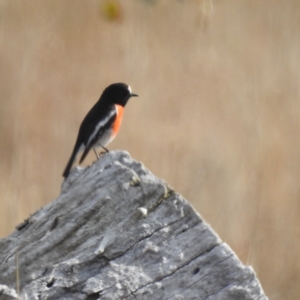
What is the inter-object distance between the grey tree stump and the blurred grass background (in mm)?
2363

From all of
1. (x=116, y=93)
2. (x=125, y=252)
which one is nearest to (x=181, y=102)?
(x=116, y=93)

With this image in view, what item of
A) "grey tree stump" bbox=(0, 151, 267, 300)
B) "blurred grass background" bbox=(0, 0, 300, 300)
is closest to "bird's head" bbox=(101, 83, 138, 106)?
"blurred grass background" bbox=(0, 0, 300, 300)

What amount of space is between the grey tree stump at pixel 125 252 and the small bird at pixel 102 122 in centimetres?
187

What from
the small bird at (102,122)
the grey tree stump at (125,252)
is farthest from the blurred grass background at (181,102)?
the grey tree stump at (125,252)

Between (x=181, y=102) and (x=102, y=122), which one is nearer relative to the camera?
(x=102, y=122)

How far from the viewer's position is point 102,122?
433 cm

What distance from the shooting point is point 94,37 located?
609 cm

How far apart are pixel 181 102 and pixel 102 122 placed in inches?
59.8

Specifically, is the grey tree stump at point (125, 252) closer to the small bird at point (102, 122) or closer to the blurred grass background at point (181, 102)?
the small bird at point (102, 122)

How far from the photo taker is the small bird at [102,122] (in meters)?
4.26

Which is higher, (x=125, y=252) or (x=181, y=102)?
(x=181, y=102)

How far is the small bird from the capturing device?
4258 mm

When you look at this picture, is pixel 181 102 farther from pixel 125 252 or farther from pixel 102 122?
pixel 125 252

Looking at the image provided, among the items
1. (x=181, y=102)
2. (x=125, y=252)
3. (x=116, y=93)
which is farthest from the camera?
(x=181, y=102)
